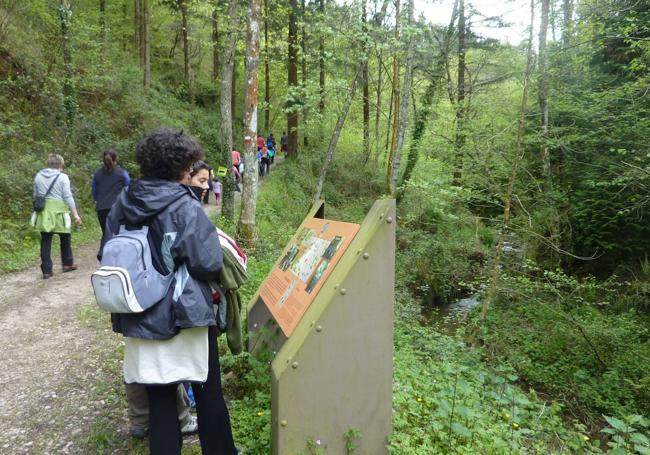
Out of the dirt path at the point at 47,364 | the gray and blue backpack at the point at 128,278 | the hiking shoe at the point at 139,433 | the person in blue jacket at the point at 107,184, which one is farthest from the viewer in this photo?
the person in blue jacket at the point at 107,184

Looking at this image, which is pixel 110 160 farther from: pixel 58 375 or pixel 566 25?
pixel 566 25

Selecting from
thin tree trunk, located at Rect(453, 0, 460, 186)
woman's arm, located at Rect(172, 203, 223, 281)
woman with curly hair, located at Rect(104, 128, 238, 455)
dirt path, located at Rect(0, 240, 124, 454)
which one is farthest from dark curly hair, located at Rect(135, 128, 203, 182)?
thin tree trunk, located at Rect(453, 0, 460, 186)

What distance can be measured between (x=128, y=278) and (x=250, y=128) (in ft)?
21.6

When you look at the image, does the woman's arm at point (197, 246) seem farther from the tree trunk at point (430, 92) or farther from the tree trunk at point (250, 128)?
the tree trunk at point (430, 92)

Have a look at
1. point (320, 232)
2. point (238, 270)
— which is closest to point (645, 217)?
point (320, 232)

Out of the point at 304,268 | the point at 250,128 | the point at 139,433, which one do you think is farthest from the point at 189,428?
the point at 250,128

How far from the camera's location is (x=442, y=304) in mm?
12648

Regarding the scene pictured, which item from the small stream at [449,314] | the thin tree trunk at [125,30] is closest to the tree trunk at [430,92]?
the small stream at [449,314]

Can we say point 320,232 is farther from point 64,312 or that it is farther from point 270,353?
point 64,312

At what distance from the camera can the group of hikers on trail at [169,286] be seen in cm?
216

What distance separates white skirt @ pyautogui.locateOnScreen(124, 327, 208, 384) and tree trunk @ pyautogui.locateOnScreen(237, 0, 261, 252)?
6.19m

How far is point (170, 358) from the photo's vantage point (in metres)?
2.22

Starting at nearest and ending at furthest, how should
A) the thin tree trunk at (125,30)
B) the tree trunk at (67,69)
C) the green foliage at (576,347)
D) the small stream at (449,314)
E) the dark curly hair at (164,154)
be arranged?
the dark curly hair at (164,154) < the green foliage at (576,347) < the small stream at (449,314) < the tree trunk at (67,69) < the thin tree trunk at (125,30)

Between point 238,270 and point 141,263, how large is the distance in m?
0.53
